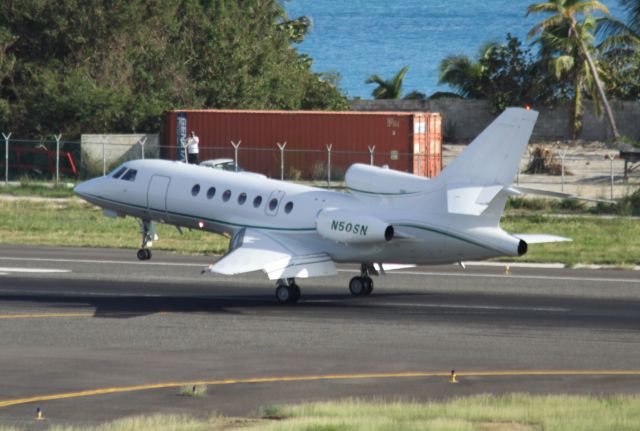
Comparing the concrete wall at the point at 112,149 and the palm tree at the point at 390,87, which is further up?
the palm tree at the point at 390,87

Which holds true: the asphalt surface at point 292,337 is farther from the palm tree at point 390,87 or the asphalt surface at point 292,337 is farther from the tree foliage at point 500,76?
the palm tree at point 390,87

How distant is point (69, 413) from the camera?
20.5 meters

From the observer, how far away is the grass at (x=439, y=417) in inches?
705

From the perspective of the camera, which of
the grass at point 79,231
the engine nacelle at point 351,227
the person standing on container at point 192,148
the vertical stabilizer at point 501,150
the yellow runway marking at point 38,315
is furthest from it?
the person standing on container at point 192,148

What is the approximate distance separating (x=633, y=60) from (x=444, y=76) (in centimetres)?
1186

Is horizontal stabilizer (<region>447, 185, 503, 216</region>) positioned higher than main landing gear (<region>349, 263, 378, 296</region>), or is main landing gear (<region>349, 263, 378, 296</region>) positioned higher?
horizontal stabilizer (<region>447, 185, 503, 216</region>)

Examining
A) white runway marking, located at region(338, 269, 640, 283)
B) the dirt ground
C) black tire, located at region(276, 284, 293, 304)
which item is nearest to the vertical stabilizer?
black tire, located at region(276, 284, 293, 304)

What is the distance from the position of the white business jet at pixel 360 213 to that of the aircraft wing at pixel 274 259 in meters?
0.02

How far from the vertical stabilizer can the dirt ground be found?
24.6 metres

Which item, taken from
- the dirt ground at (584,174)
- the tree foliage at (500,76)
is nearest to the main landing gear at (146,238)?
the dirt ground at (584,174)

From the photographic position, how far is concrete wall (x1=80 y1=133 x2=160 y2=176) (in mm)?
62938

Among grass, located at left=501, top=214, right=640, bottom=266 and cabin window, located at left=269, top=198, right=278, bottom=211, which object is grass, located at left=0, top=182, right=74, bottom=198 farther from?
cabin window, located at left=269, top=198, right=278, bottom=211

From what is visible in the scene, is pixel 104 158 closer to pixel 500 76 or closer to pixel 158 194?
pixel 158 194

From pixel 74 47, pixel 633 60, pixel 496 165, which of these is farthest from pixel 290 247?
pixel 633 60
